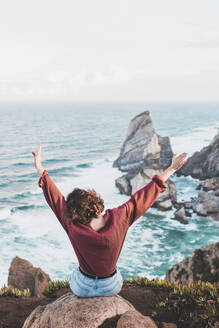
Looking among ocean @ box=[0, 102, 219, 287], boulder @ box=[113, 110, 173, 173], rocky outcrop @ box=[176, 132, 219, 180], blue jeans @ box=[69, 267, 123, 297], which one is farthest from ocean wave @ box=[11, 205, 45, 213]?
blue jeans @ box=[69, 267, 123, 297]

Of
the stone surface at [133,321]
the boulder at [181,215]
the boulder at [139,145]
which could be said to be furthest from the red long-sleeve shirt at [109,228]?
the boulder at [139,145]

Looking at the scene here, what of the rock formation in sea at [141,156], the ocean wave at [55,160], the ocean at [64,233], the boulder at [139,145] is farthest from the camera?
the ocean wave at [55,160]

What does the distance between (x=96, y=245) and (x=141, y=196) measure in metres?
0.79

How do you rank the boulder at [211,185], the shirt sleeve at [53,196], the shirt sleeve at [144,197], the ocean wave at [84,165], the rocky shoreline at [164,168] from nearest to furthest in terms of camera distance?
the shirt sleeve at [144,197], the shirt sleeve at [53,196], the rocky shoreline at [164,168], the boulder at [211,185], the ocean wave at [84,165]

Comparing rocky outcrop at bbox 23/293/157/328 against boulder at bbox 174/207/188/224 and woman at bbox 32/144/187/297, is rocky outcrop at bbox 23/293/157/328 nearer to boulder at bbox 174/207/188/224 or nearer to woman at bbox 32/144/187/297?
woman at bbox 32/144/187/297

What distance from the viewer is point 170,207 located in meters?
32.9

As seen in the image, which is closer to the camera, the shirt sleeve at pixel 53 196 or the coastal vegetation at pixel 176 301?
the shirt sleeve at pixel 53 196

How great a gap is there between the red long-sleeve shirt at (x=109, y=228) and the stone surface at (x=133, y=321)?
944 millimetres

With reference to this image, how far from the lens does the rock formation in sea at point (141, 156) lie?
122 feet

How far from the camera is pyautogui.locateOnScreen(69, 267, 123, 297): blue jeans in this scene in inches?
168

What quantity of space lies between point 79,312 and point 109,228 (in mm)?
1496

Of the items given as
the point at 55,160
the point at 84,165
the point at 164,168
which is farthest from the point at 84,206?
the point at 55,160

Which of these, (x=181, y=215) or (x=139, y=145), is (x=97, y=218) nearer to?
(x=181, y=215)

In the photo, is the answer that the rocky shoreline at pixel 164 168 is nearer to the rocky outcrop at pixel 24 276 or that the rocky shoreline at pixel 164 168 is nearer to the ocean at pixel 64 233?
the ocean at pixel 64 233
